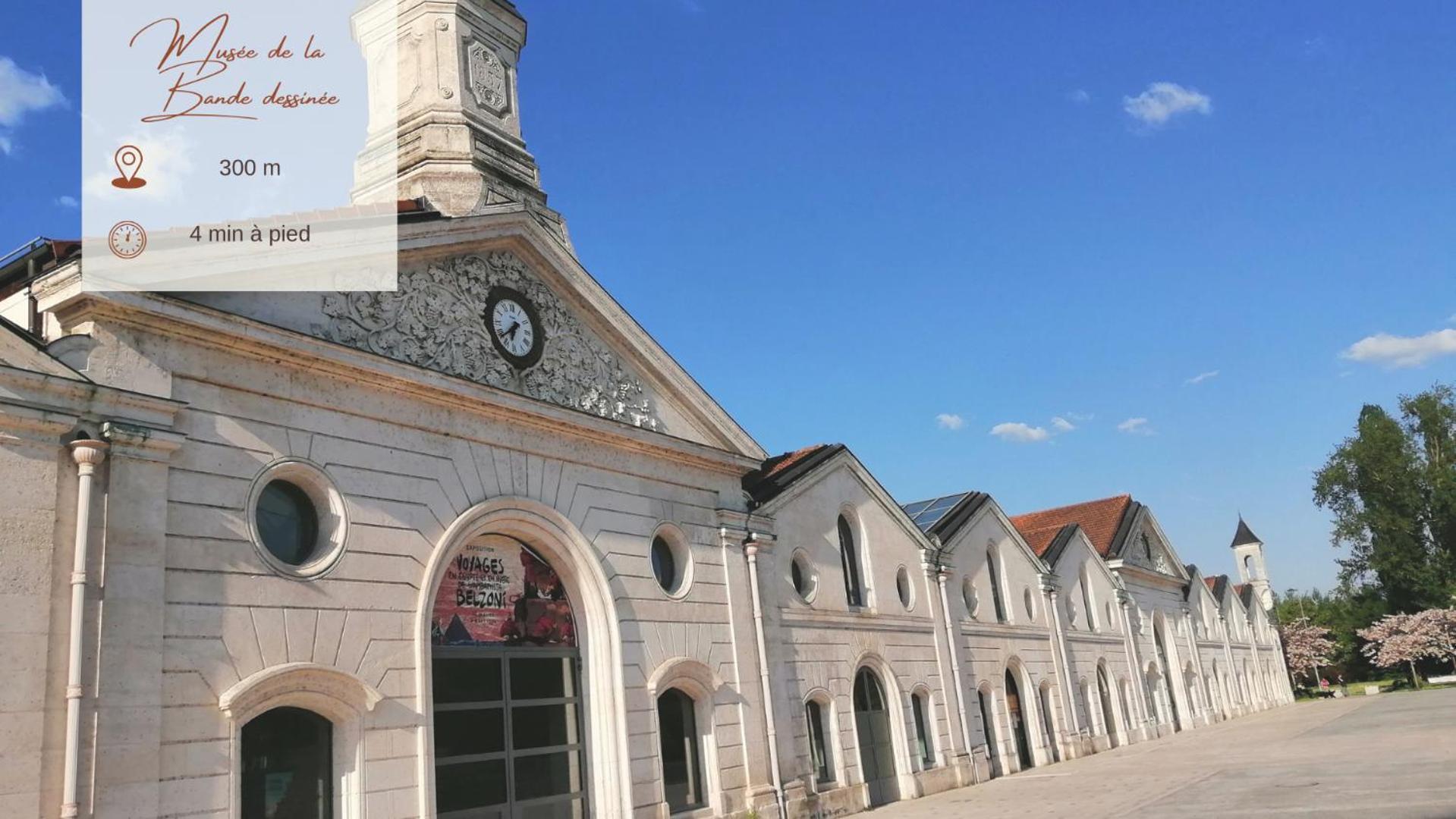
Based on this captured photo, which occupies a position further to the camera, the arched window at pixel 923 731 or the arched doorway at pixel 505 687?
the arched window at pixel 923 731

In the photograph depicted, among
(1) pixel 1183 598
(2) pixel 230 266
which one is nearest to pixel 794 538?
(2) pixel 230 266

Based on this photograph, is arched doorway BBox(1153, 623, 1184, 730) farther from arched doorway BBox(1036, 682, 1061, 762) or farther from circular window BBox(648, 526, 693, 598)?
circular window BBox(648, 526, 693, 598)

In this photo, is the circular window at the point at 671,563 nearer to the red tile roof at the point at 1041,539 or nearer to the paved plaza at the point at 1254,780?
the paved plaza at the point at 1254,780

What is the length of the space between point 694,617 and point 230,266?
8.97 metres

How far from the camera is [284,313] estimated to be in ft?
40.4

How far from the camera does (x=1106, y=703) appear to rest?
3375 cm

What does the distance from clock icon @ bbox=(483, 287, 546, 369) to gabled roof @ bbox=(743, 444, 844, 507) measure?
577 centimetres

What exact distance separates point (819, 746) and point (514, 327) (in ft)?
32.2

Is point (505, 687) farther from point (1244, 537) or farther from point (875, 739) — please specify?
point (1244, 537)

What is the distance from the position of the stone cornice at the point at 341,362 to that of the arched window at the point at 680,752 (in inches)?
157

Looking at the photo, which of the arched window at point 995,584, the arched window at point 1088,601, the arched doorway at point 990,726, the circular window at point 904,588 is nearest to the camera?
the circular window at point 904,588

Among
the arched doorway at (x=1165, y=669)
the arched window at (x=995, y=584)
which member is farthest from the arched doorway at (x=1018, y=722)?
the arched doorway at (x=1165, y=669)

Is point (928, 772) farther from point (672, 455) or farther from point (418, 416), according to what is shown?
point (418, 416)

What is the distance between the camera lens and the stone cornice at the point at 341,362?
10742 mm
